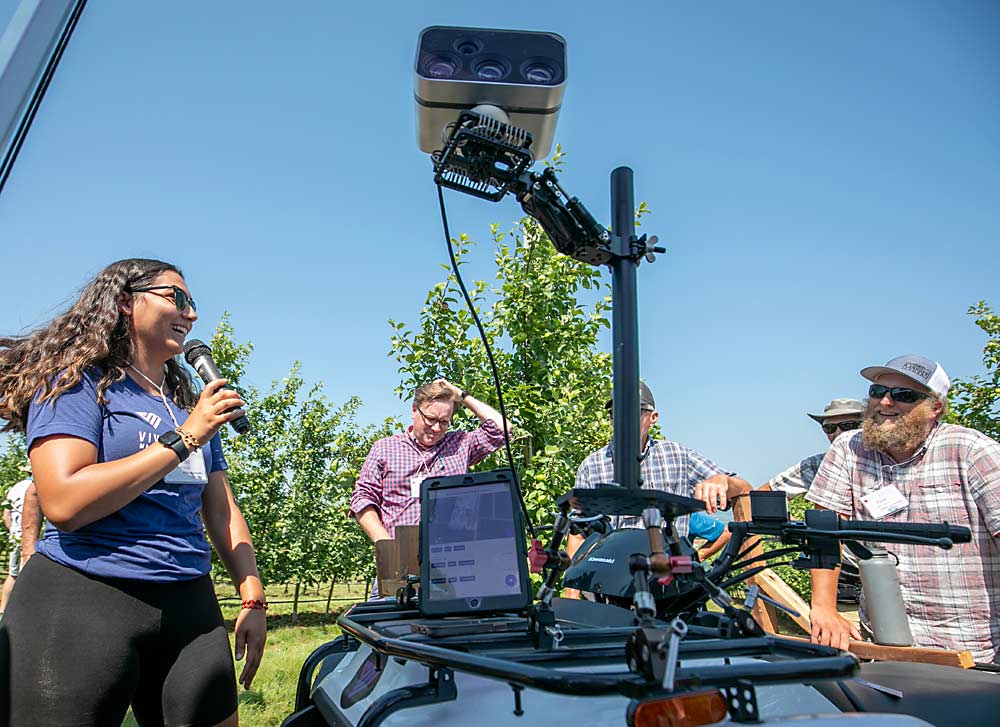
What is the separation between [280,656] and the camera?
8.52m

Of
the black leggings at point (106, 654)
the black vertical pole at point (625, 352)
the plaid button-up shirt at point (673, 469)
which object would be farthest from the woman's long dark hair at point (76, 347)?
the plaid button-up shirt at point (673, 469)

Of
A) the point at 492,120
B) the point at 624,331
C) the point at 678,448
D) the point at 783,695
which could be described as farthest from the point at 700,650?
the point at 678,448

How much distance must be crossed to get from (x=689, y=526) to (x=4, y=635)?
2.68 metres

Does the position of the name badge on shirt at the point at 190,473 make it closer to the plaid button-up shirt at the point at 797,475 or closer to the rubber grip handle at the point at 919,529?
the rubber grip handle at the point at 919,529

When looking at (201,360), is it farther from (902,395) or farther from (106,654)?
(902,395)

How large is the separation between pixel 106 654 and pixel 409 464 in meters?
3.04

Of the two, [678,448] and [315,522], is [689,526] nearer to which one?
[678,448]

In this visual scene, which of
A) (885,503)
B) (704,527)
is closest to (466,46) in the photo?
(704,527)

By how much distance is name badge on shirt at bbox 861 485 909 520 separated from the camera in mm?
3264

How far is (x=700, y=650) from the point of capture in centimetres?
132

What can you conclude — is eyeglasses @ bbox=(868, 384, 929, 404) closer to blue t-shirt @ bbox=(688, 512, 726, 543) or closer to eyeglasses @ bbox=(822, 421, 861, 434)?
blue t-shirt @ bbox=(688, 512, 726, 543)

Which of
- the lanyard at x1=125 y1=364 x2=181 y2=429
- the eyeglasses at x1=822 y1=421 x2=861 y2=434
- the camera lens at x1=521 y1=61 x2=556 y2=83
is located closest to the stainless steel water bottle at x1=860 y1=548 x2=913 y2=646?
the camera lens at x1=521 y1=61 x2=556 y2=83

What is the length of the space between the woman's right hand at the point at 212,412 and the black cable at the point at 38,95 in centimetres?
99

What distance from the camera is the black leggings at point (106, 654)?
195cm
